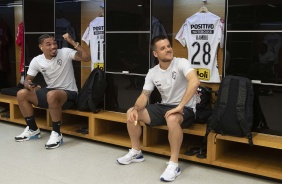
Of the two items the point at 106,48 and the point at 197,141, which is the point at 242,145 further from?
the point at 106,48

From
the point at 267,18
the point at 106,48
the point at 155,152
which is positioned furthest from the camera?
the point at 106,48

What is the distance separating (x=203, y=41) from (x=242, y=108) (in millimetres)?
1049

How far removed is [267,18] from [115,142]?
72.6 inches

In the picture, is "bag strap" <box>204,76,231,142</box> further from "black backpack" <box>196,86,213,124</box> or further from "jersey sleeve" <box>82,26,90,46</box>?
"jersey sleeve" <box>82,26,90,46</box>

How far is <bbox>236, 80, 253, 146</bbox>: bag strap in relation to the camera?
2.71 metres

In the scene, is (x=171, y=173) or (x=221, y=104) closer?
(x=171, y=173)

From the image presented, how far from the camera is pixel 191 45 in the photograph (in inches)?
143

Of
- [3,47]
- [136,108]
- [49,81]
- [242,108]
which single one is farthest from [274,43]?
[3,47]

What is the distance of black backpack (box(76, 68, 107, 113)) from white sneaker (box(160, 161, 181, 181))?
4.16 feet

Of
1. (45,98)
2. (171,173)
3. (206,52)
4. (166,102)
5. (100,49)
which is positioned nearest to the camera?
(171,173)

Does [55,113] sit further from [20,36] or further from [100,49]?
[20,36]

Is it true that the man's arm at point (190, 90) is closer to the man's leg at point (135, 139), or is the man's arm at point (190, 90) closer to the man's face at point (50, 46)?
the man's leg at point (135, 139)

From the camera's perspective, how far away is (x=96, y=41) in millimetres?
4395

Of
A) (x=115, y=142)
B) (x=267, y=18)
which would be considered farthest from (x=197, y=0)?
(x=115, y=142)
